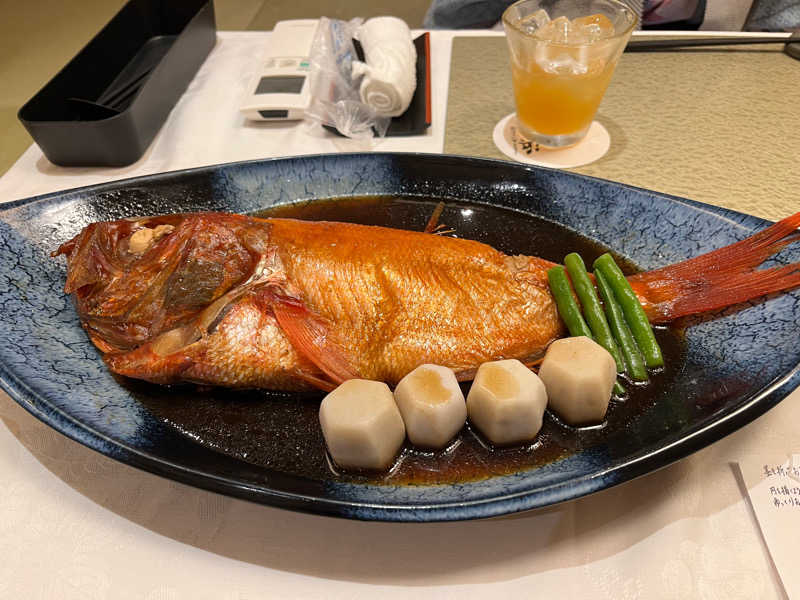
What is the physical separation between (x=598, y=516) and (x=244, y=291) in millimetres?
885

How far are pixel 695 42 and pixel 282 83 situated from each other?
188 cm

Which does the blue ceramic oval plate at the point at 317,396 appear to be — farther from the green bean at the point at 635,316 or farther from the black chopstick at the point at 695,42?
the black chopstick at the point at 695,42

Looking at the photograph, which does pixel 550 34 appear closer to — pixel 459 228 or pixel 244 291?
pixel 459 228

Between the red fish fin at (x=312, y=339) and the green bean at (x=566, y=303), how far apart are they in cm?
50

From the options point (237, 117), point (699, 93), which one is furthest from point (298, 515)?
point (699, 93)

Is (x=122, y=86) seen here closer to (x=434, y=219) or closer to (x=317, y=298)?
(x=434, y=219)

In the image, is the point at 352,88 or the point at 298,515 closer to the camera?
the point at 298,515

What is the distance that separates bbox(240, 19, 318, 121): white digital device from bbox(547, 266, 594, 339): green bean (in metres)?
1.37

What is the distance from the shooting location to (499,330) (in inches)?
51.9

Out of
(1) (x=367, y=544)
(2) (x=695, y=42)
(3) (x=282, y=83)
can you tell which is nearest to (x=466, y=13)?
(2) (x=695, y=42)

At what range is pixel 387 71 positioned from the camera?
2.19 meters

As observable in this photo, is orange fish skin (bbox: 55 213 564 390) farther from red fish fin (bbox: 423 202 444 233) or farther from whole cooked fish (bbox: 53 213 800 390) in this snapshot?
red fish fin (bbox: 423 202 444 233)

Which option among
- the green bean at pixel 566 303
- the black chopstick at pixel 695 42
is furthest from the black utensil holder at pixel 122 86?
the black chopstick at pixel 695 42

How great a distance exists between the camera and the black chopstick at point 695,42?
2.58m
